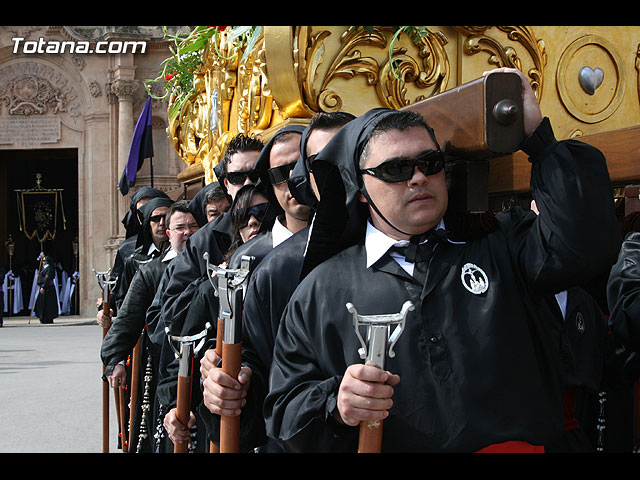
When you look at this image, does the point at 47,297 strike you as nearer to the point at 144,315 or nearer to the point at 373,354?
the point at 144,315

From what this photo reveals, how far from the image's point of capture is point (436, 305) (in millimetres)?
1757

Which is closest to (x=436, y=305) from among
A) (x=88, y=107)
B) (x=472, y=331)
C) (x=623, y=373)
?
(x=472, y=331)

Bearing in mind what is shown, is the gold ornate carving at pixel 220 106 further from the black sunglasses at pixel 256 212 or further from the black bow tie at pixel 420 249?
the black bow tie at pixel 420 249

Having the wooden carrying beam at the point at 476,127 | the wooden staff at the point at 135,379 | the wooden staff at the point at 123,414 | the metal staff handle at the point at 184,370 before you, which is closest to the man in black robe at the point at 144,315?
the wooden staff at the point at 135,379

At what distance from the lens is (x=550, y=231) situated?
1697 mm

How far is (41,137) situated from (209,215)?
62.1 feet

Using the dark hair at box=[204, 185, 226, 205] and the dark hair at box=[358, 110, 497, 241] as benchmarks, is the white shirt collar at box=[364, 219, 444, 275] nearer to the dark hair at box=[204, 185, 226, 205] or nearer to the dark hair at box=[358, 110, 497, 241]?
the dark hair at box=[358, 110, 497, 241]

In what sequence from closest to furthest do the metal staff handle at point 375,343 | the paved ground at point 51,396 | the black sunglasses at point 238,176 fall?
1. the metal staff handle at point 375,343
2. the black sunglasses at point 238,176
3. the paved ground at point 51,396

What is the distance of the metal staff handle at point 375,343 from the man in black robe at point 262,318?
60 centimetres

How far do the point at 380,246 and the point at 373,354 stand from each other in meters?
0.44

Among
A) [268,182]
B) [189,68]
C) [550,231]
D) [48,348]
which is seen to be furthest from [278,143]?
[48,348]

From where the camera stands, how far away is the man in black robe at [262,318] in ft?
7.00

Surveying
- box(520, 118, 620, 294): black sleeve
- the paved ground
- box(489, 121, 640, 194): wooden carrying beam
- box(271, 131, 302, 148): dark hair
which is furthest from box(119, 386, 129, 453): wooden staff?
box(520, 118, 620, 294): black sleeve

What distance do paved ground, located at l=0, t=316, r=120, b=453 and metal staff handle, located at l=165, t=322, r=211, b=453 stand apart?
329 cm
